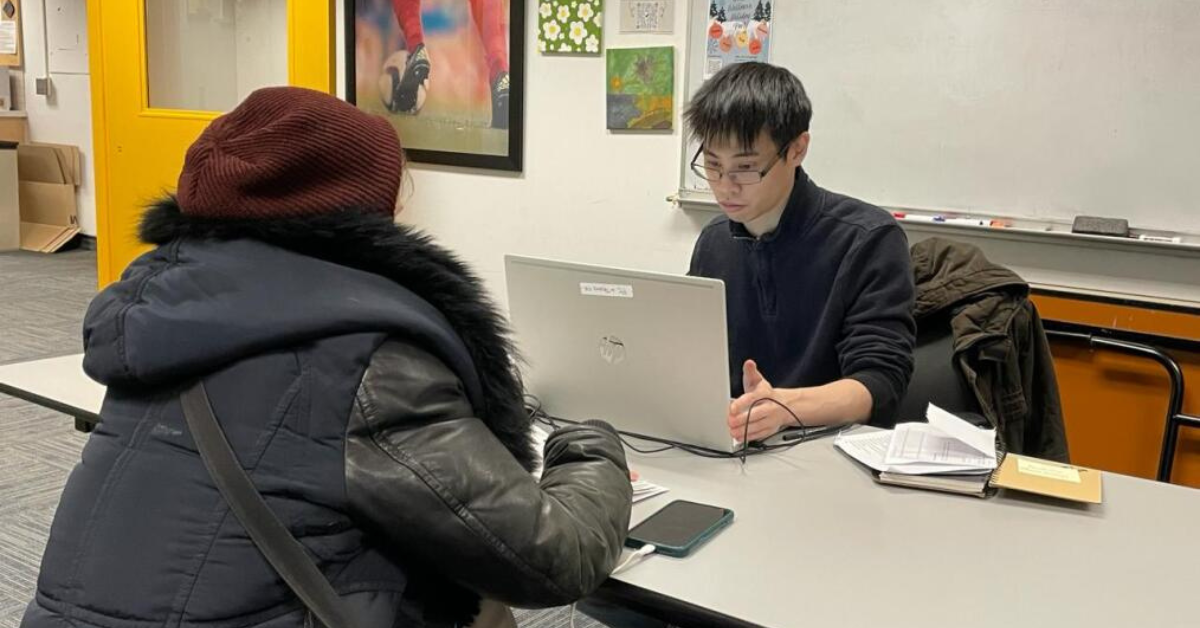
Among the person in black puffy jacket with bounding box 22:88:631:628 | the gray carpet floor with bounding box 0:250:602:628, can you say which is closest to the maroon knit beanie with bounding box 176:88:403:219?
the person in black puffy jacket with bounding box 22:88:631:628

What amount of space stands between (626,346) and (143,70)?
395 cm

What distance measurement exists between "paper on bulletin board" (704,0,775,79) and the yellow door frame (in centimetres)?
165

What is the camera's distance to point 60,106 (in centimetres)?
688

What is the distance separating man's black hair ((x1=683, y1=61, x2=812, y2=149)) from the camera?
6.07ft

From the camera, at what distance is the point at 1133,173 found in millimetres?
2545

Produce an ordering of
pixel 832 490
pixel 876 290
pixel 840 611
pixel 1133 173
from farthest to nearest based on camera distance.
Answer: pixel 1133 173
pixel 876 290
pixel 832 490
pixel 840 611

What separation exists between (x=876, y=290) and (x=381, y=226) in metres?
1.09

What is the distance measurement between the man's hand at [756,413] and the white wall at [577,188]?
170 centimetres

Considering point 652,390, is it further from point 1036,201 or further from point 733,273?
point 1036,201

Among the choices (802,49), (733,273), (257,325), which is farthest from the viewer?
(802,49)

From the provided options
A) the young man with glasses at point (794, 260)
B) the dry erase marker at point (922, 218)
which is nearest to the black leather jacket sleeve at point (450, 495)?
the young man with glasses at point (794, 260)

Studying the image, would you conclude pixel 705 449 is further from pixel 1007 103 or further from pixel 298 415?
pixel 1007 103

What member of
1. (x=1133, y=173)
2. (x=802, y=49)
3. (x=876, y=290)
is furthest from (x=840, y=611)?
(x=802, y=49)

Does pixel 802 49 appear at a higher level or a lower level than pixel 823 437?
higher
